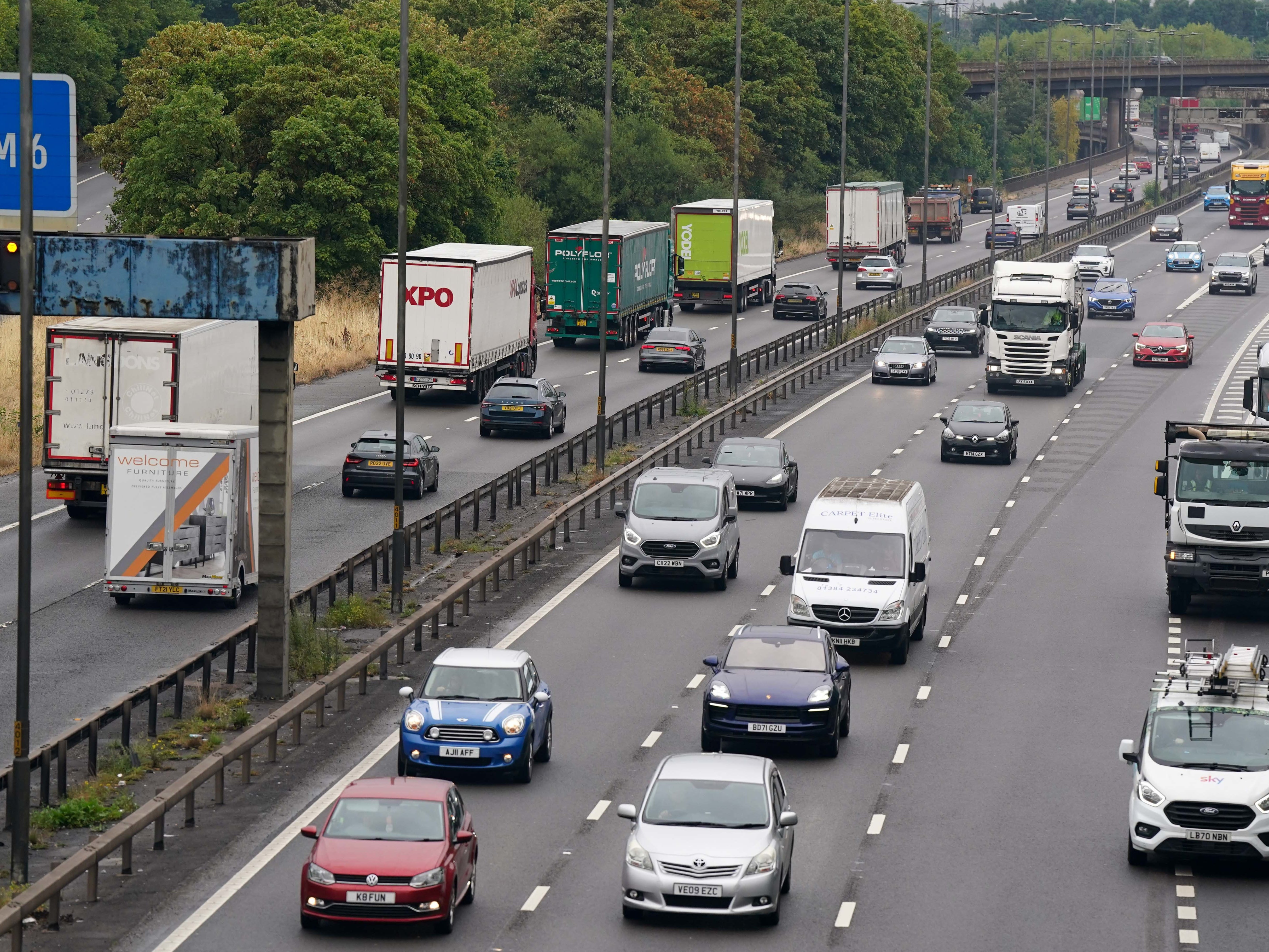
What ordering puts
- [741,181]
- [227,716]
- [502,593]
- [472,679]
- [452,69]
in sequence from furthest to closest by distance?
[741,181], [452,69], [502,593], [227,716], [472,679]

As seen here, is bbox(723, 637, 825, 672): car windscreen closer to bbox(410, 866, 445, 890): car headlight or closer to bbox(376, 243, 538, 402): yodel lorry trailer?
bbox(410, 866, 445, 890): car headlight

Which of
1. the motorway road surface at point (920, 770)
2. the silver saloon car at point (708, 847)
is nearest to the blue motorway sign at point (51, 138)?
the motorway road surface at point (920, 770)

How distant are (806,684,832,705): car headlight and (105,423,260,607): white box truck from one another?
11.3 meters

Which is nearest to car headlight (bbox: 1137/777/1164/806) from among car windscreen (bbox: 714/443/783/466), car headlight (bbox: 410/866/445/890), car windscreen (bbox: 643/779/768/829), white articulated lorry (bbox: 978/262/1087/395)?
car windscreen (bbox: 643/779/768/829)

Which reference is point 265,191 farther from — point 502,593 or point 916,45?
point 916,45

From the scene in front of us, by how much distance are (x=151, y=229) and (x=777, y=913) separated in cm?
6356

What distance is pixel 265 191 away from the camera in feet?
249

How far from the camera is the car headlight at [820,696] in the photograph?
88.3ft

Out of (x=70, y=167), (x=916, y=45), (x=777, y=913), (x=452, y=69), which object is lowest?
(x=777, y=913)

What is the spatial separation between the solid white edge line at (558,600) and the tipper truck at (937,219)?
291 ft

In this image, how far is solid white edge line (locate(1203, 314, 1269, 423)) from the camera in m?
61.6

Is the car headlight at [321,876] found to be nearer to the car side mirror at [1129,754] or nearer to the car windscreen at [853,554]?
the car side mirror at [1129,754]

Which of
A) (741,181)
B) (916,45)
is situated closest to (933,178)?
(916,45)

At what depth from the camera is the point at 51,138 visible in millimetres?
24391
